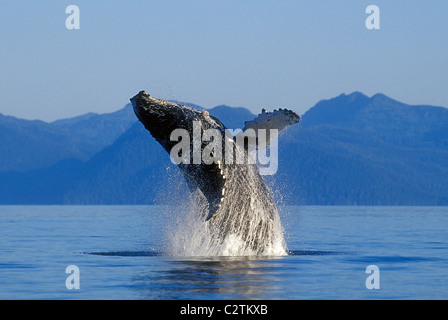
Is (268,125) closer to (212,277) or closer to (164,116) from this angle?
(164,116)

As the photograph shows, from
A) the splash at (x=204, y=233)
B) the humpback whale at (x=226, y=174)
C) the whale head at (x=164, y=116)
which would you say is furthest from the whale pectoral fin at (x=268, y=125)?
the splash at (x=204, y=233)

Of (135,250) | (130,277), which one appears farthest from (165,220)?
(130,277)

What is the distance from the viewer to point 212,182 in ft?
44.1

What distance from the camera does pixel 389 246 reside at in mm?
19438

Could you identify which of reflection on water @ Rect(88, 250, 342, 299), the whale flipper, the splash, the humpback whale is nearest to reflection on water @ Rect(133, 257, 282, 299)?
reflection on water @ Rect(88, 250, 342, 299)

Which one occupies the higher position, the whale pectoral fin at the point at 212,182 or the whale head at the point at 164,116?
the whale head at the point at 164,116

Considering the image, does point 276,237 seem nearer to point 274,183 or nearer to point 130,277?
point 274,183

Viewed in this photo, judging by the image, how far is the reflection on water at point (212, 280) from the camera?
1006cm

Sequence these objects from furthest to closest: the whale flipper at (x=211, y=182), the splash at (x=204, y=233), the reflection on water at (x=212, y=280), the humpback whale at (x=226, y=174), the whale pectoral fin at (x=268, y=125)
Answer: the splash at (x=204, y=233), the whale pectoral fin at (x=268, y=125), the humpback whale at (x=226, y=174), the whale flipper at (x=211, y=182), the reflection on water at (x=212, y=280)

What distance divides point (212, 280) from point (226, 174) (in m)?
2.86

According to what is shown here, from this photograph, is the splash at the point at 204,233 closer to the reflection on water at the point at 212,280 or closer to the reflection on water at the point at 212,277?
the reflection on water at the point at 212,277

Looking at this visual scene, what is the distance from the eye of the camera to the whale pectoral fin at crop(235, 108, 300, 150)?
552 inches

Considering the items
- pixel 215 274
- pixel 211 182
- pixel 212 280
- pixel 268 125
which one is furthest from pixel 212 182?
pixel 212 280

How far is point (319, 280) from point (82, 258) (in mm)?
5354
